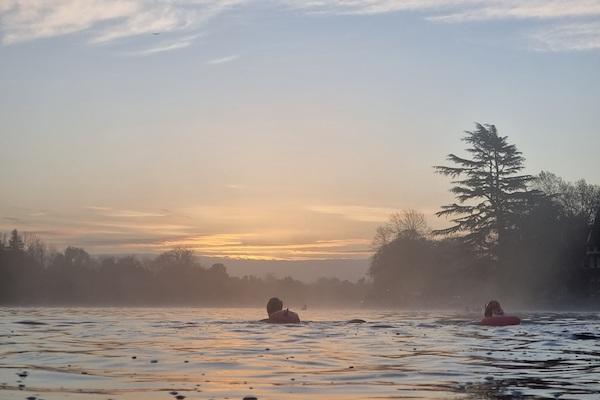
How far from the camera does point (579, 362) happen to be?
18516 millimetres

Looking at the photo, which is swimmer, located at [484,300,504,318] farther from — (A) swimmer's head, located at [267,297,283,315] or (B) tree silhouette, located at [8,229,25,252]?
(B) tree silhouette, located at [8,229,25,252]

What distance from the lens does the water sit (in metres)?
12.9

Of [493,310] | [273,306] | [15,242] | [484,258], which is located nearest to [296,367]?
[273,306]

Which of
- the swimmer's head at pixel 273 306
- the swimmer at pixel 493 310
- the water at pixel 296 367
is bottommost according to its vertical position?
the water at pixel 296 367

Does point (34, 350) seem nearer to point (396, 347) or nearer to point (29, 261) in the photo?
point (396, 347)

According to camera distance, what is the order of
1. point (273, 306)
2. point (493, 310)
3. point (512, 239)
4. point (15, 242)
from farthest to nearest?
1. point (15, 242)
2. point (512, 239)
3. point (273, 306)
4. point (493, 310)

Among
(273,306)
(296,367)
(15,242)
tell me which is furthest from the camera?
(15,242)

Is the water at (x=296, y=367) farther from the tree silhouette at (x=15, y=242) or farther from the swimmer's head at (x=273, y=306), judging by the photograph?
the tree silhouette at (x=15, y=242)

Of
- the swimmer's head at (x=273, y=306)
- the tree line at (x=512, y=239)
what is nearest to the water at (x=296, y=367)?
the swimmer's head at (x=273, y=306)

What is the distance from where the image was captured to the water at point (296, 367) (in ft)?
42.3

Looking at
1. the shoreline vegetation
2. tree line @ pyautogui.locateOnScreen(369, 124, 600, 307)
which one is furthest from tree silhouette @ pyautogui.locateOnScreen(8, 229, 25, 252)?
tree line @ pyautogui.locateOnScreen(369, 124, 600, 307)

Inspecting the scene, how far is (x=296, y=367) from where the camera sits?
17.1 metres

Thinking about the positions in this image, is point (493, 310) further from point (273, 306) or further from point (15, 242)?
point (15, 242)

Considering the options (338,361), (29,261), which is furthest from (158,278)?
(338,361)
